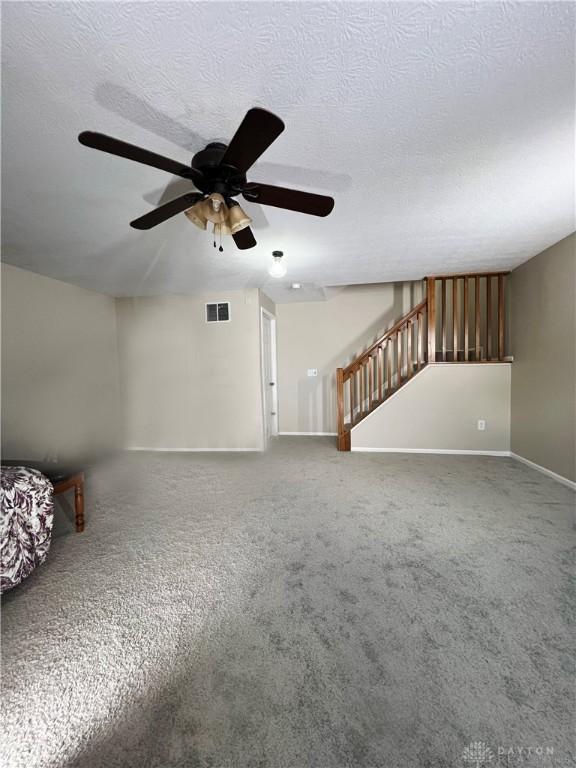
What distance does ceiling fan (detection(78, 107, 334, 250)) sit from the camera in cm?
111

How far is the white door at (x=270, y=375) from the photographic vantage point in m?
4.80

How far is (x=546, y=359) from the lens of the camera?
3.26 meters

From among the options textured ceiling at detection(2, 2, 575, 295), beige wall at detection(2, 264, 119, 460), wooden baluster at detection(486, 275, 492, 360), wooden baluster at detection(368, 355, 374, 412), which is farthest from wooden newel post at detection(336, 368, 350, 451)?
beige wall at detection(2, 264, 119, 460)

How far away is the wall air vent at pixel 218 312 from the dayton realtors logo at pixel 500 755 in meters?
4.35

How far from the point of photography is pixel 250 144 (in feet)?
3.88

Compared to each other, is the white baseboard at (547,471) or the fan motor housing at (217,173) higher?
the fan motor housing at (217,173)

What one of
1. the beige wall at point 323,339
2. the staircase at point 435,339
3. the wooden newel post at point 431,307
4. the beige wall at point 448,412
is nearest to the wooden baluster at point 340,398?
the staircase at point 435,339

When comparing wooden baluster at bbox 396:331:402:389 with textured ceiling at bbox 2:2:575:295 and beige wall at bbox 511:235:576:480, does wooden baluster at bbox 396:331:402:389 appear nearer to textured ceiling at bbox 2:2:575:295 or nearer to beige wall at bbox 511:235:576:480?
beige wall at bbox 511:235:576:480

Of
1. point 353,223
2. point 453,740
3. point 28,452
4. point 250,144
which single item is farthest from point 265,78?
point 28,452

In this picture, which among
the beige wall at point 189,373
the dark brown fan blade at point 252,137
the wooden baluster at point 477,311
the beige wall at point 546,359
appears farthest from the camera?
the beige wall at point 189,373

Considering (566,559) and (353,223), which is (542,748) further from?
(353,223)

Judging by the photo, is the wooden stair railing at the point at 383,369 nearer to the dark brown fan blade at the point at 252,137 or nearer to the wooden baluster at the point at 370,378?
the wooden baluster at the point at 370,378

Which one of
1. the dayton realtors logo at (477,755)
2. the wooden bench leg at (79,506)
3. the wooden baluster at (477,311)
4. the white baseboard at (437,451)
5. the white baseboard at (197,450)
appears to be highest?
the wooden baluster at (477,311)

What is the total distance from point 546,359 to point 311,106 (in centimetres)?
342
